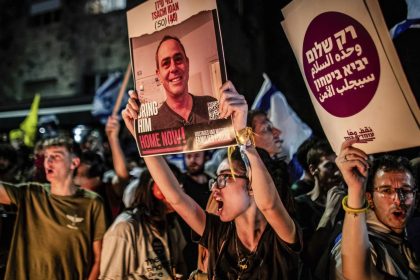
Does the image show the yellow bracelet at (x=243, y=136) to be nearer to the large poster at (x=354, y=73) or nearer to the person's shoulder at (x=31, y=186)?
the large poster at (x=354, y=73)

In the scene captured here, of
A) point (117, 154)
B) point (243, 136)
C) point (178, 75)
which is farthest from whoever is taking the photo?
point (117, 154)

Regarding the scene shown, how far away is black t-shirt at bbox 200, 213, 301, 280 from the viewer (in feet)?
7.88

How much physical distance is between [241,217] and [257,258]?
29 cm

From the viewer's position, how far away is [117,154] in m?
4.10

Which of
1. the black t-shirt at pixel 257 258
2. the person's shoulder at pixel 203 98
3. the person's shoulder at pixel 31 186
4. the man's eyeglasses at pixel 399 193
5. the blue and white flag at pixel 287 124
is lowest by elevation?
the black t-shirt at pixel 257 258

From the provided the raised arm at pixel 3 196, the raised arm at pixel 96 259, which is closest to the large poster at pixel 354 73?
the raised arm at pixel 96 259

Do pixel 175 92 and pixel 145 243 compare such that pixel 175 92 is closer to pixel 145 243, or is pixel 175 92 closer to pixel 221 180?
pixel 221 180

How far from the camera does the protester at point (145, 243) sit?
3.12 metres

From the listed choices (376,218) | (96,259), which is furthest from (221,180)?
(96,259)

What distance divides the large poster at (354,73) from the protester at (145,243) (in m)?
1.70

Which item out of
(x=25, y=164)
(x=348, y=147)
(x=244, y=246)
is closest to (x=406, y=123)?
(x=348, y=147)

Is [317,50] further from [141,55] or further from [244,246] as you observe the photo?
[244,246]

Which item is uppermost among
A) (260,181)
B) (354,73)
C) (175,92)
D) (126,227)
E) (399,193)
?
(175,92)

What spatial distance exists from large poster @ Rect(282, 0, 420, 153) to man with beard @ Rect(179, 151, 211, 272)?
5.59 feet
